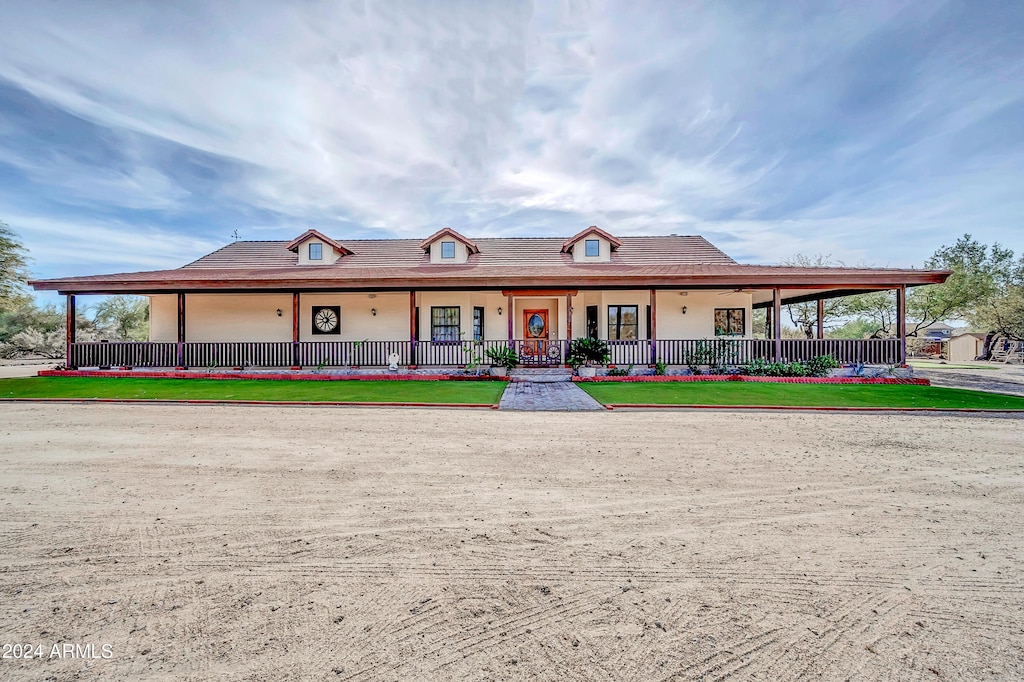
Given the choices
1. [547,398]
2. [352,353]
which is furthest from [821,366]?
[352,353]

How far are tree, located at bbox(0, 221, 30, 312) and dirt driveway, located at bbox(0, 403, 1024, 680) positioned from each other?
33.9 m

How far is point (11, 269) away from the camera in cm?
2634

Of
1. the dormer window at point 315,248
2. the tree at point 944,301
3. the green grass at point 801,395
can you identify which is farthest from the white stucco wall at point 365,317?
the tree at point 944,301

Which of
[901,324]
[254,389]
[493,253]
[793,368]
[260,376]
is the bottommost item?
[254,389]

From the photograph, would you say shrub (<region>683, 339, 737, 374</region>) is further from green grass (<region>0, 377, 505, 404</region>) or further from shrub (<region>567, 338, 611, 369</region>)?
green grass (<region>0, 377, 505, 404</region>)

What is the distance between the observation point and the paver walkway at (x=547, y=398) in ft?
28.4

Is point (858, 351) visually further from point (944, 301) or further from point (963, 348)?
point (944, 301)

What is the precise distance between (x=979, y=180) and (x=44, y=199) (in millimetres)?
54266

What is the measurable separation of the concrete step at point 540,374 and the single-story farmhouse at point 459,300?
2.68 ft

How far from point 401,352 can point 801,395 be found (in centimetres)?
1259

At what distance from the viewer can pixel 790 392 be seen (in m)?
10.5

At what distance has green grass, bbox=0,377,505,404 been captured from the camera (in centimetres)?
984

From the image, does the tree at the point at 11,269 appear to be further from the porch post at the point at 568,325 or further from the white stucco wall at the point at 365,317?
the porch post at the point at 568,325

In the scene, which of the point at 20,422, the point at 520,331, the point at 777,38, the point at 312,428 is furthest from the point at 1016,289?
the point at 20,422
